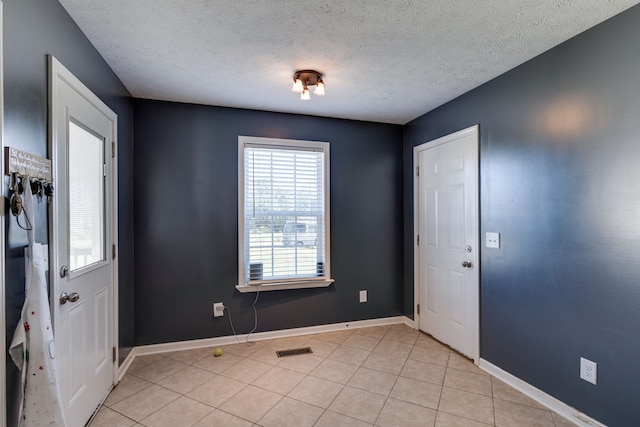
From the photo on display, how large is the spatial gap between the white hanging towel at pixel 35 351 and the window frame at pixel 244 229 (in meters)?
1.86

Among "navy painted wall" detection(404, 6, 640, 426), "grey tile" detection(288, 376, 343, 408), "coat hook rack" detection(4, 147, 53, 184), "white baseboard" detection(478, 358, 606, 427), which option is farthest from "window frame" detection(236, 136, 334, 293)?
"coat hook rack" detection(4, 147, 53, 184)

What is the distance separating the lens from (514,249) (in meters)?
2.32

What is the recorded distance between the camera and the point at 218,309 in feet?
10.00

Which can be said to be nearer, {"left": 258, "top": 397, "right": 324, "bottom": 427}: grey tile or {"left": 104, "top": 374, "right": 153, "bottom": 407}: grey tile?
{"left": 258, "top": 397, "right": 324, "bottom": 427}: grey tile

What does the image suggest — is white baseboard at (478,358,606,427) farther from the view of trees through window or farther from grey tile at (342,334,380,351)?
the view of trees through window

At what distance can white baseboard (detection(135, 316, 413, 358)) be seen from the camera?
9.43ft

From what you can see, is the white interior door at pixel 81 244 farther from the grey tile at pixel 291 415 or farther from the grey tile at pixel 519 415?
the grey tile at pixel 519 415

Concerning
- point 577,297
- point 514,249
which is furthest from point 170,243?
point 577,297

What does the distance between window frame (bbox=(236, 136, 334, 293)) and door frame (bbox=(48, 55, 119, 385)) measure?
106 centimetres

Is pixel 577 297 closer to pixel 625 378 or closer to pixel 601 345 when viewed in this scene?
pixel 601 345

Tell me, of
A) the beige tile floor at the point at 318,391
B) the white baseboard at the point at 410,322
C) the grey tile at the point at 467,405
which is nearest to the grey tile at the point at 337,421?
the beige tile floor at the point at 318,391

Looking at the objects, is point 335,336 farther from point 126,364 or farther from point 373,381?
point 126,364

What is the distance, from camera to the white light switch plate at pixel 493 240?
8.04 feet

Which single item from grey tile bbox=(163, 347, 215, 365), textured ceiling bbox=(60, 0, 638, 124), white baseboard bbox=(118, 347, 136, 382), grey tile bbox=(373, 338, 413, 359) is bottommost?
grey tile bbox=(373, 338, 413, 359)
